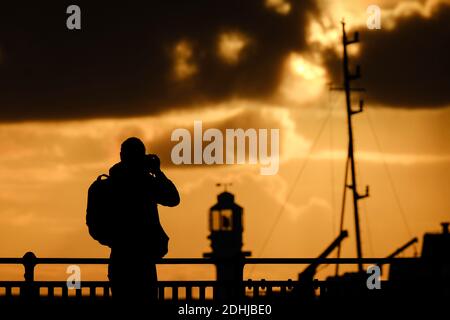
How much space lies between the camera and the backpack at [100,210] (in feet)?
44.3

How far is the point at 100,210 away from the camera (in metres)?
13.5

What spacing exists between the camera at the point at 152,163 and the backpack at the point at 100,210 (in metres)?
0.47

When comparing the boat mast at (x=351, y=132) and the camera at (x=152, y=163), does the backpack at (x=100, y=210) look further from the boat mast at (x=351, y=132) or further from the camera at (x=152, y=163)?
the boat mast at (x=351, y=132)

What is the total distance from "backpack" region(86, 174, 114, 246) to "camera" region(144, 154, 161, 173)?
1.53 ft

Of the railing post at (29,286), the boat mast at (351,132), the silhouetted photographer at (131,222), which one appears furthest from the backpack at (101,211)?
the boat mast at (351,132)

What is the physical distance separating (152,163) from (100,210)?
762mm

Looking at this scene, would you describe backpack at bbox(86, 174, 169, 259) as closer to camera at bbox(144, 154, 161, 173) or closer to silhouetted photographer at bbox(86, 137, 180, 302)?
silhouetted photographer at bbox(86, 137, 180, 302)

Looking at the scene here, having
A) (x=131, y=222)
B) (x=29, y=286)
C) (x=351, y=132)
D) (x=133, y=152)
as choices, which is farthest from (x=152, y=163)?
(x=351, y=132)

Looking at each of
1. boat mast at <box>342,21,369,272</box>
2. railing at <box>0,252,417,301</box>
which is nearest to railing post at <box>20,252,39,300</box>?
railing at <box>0,252,417,301</box>

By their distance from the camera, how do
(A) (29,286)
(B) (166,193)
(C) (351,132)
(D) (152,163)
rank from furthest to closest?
(C) (351,132) → (A) (29,286) → (D) (152,163) → (B) (166,193)

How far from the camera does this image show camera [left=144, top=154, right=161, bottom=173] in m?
13.5

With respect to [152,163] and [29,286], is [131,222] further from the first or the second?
[29,286]
